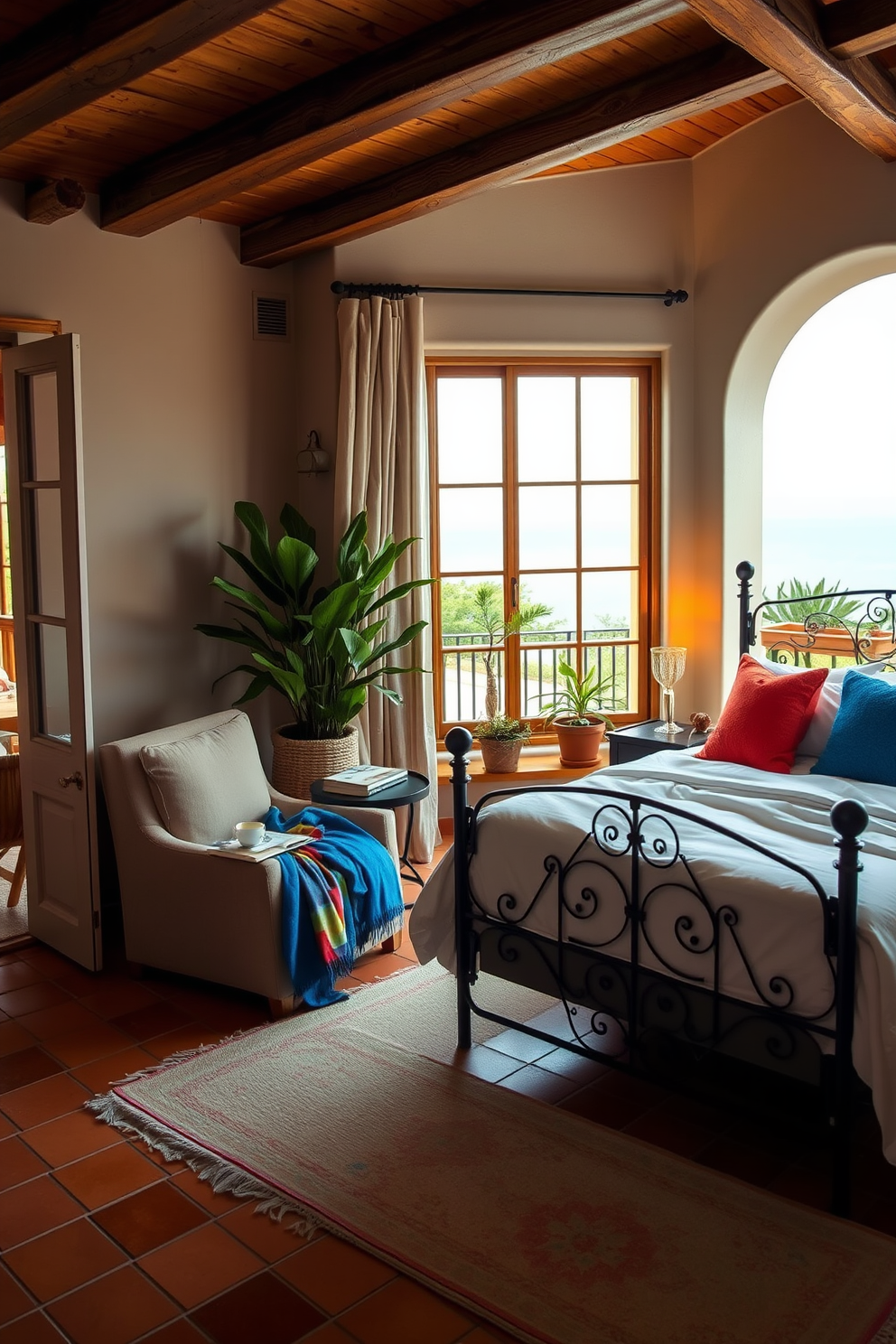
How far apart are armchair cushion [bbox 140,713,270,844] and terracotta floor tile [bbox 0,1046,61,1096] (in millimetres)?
817

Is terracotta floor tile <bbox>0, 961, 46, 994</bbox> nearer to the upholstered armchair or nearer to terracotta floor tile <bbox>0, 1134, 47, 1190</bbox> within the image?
the upholstered armchair

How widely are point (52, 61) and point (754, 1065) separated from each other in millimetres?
3281

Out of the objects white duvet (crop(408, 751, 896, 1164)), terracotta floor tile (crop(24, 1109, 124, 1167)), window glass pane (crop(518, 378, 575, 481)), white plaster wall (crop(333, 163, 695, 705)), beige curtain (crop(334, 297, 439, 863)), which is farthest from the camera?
window glass pane (crop(518, 378, 575, 481))

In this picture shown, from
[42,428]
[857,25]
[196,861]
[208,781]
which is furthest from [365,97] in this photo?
[196,861]

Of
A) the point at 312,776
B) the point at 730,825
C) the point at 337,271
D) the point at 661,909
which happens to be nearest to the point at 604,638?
the point at 312,776

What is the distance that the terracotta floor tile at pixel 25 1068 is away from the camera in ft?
10.6

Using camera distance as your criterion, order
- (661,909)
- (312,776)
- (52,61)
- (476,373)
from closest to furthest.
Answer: (661,909) → (52,61) → (312,776) → (476,373)

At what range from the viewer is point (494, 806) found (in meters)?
3.39

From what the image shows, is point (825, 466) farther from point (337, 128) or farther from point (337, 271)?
point (337, 128)

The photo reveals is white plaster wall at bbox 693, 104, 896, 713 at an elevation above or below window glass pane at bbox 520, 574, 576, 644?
above

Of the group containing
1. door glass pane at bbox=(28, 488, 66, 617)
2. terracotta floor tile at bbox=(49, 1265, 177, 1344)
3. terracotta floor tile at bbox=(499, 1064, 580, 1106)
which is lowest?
terracotta floor tile at bbox=(49, 1265, 177, 1344)

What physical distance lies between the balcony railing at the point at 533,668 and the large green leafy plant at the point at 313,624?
2.15 feet

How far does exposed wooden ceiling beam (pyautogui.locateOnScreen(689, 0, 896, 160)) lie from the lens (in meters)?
2.91

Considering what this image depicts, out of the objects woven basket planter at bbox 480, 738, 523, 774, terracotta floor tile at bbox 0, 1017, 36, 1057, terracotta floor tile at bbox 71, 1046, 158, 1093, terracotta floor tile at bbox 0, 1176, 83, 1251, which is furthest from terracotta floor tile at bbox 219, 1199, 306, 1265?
woven basket planter at bbox 480, 738, 523, 774
